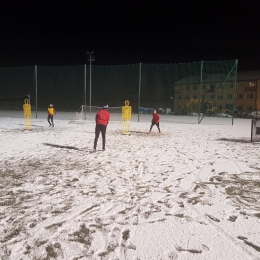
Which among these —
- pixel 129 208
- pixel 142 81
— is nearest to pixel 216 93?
pixel 142 81

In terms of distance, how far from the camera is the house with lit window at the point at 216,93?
21188 millimetres

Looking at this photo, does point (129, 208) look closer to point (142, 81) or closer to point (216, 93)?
point (216, 93)

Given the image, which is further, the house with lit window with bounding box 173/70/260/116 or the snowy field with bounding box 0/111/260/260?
the house with lit window with bounding box 173/70/260/116

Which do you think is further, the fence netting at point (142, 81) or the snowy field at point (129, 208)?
the fence netting at point (142, 81)

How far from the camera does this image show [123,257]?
261cm

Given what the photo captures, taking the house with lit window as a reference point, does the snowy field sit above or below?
below

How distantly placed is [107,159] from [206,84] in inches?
734

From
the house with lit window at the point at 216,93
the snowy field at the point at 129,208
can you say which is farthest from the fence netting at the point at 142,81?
the snowy field at the point at 129,208

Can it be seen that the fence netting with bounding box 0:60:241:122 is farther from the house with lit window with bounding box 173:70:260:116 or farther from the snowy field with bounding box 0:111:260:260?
the snowy field with bounding box 0:111:260:260

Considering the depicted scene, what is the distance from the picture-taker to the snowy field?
276 centimetres

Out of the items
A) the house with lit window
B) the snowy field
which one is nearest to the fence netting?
the house with lit window

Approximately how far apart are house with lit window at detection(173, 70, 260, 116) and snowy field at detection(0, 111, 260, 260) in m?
15.2

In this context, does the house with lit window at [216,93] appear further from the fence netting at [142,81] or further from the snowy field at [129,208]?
the snowy field at [129,208]

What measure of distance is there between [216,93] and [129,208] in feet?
63.7
